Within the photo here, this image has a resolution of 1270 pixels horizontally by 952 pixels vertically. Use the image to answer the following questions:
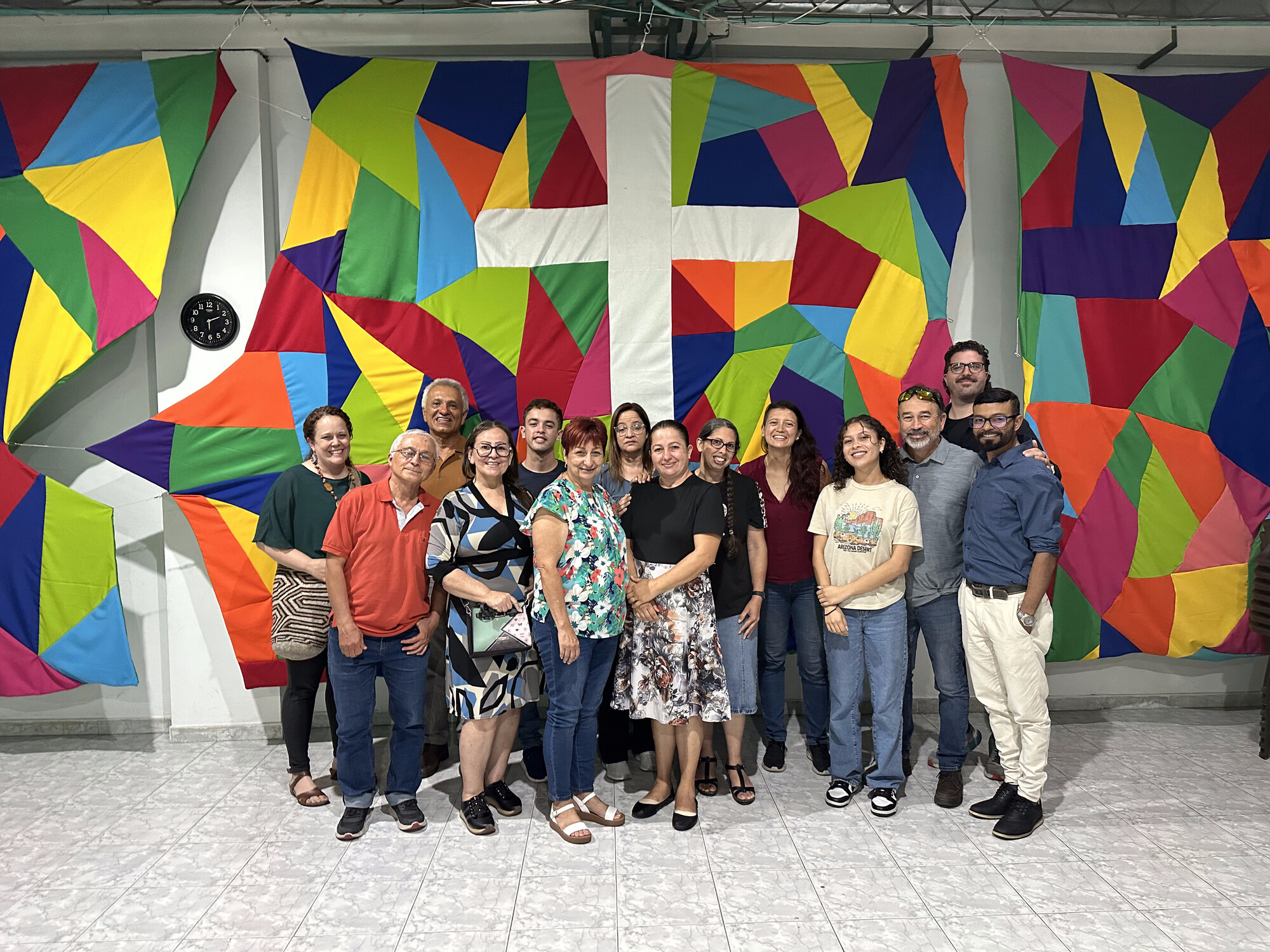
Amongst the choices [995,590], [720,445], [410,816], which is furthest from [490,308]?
[995,590]

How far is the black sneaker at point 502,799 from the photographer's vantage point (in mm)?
3027

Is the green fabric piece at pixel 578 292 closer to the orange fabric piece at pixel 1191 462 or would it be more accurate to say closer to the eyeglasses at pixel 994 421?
the eyeglasses at pixel 994 421

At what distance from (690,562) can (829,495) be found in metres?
0.67

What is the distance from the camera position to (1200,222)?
156 inches

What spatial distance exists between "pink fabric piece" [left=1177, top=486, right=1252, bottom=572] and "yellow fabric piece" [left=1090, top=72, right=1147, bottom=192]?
1674 millimetres

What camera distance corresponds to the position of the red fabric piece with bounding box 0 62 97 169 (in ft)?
12.1

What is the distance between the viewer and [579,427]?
2.78 metres

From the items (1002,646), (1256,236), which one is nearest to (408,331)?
(1002,646)

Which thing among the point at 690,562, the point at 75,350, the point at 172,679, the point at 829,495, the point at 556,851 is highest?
the point at 75,350

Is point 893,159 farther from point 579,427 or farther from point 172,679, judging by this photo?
point 172,679

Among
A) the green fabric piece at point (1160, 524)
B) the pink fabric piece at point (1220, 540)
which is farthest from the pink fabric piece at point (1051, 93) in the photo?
the pink fabric piece at point (1220, 540)

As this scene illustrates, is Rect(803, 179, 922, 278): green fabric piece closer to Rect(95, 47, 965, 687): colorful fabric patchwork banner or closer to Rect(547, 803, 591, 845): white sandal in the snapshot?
Rect(95, 47, 965, 687): colorful fabric patchwork banner

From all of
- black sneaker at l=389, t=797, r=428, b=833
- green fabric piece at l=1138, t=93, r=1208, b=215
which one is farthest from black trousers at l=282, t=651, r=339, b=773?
green fabric piece at l=1138, t=93, r=1208, b=215

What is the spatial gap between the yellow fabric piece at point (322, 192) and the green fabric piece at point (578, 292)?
37.0 inches
